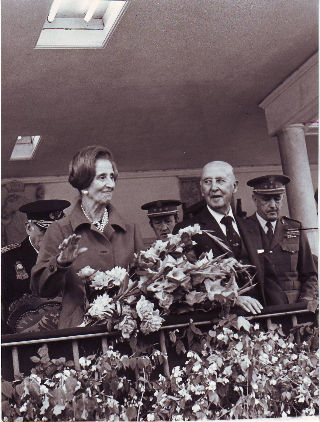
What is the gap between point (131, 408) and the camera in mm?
2615

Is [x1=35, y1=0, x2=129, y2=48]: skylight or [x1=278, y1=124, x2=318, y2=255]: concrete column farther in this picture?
[x1=278, y1=124, x2=318, y2=255]: concrete column

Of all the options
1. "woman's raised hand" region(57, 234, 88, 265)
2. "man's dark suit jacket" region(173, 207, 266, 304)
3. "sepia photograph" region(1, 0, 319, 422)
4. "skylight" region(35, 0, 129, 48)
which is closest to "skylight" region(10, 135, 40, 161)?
"sepia photograph" region(1, 0, 319, 422)

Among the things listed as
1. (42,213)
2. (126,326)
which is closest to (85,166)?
(126,326)

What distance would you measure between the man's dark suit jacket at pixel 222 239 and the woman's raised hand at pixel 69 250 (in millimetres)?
703

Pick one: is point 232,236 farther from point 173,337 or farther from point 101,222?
point 173,337

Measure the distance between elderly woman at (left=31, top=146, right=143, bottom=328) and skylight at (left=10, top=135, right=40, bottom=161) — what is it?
3162 mm

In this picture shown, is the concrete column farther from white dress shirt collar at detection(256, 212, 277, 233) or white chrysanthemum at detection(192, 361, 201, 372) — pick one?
white chrysanthemum at detection(192, 361, 201, 372)

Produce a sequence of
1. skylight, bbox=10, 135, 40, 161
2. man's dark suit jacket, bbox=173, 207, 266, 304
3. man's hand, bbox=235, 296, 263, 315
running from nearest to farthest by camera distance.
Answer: man's hand, bbox=235, 296, 263, 315 → man's dark suit jacket, bbox=173, 207, 266, 304 → skylight, bbox=10, 135, 40, 161

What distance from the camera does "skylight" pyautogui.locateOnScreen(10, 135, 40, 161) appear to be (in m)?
6.07

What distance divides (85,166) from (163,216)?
79.3 inches

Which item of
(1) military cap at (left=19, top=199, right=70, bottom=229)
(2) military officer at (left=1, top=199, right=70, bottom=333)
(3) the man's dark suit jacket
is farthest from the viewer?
(1) military cap at (left=19, top=199, right=70, bottom=229)

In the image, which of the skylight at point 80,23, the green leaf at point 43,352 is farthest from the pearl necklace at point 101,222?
the skylight at point 80,23

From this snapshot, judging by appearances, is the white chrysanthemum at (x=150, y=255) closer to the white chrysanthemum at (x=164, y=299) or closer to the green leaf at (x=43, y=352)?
the white chrysanthemum at (x=164, y=299)

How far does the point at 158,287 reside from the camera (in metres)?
2.66
